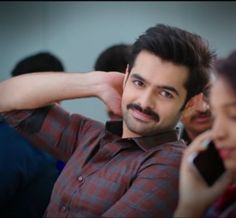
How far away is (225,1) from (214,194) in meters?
2.91

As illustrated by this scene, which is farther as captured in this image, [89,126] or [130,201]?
[89,126]

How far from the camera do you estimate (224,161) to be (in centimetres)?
101

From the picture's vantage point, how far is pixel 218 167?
111cm

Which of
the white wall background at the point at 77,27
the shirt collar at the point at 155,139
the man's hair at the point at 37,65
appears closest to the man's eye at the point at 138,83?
the shirt collar at the point at 155,139

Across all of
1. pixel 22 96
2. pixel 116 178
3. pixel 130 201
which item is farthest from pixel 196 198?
pixel 22 96

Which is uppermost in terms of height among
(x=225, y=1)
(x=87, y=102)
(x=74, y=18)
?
(x=225, y=1)

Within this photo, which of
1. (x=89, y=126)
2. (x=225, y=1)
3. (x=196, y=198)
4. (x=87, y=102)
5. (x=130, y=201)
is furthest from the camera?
(x=87, y=102)

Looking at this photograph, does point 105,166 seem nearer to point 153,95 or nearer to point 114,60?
point 153,95

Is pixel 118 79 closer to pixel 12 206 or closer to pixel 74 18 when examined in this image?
pixel 12 206

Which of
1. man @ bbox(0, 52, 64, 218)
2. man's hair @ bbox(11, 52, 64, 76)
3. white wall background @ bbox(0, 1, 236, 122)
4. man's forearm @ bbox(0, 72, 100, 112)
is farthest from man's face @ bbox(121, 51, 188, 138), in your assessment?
white wall background @ bbox(0, 1, 236, 122)

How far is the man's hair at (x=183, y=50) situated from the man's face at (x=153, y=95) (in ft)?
0.07

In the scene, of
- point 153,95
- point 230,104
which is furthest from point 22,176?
point 230,104

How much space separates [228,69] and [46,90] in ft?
2.77

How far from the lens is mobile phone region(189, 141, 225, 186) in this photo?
1063 mm
